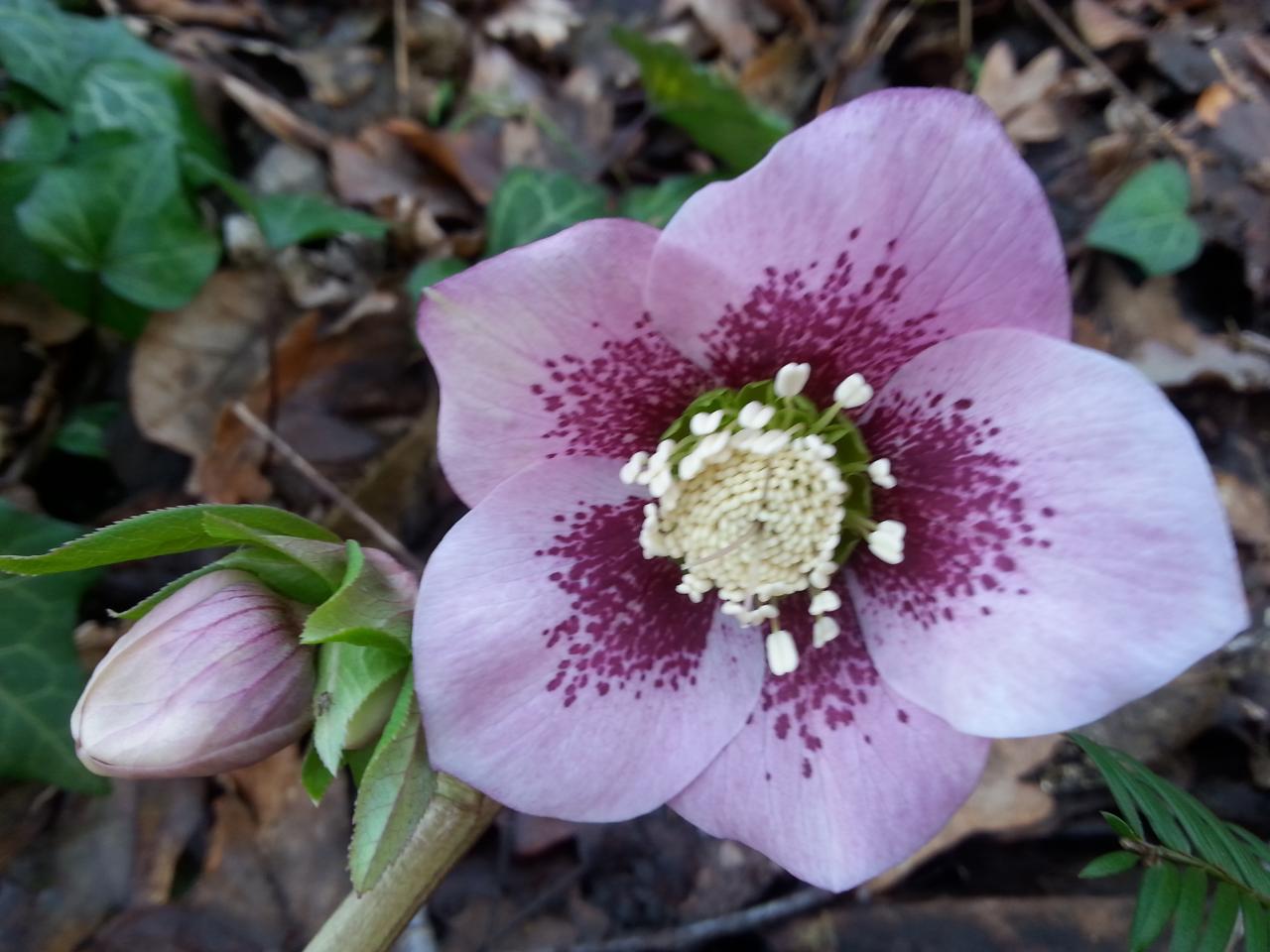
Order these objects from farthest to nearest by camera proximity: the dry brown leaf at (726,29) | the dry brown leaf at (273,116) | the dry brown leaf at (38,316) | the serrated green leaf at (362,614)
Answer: the dry brown leaf at (726,29), the dry brown leaf at (273,116), the dry brown leaf at (38,316), the serrated green leaf at (362,614)

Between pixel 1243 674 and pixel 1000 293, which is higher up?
pixel 1000 293

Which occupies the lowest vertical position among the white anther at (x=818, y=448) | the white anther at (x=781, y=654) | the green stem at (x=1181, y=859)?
the green stem at (x=1181, y=859)

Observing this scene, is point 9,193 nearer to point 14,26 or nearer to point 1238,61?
point 14,26

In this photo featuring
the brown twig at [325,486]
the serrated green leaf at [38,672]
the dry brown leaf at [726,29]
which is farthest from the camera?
the dry brown leaf at [726,29]

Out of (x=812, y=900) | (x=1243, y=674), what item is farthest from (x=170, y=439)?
(x=1243, y=674)

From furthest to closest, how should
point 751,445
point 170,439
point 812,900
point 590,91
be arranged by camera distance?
point 590,91
point 170,439
point 812,900
point 751,445

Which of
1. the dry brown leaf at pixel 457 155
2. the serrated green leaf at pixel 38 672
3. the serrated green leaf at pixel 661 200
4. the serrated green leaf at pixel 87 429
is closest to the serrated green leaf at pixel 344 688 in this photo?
the serrated green leaf at pixel 38 672

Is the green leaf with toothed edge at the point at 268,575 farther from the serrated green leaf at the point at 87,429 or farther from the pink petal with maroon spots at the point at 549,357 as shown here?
the serrated green leaf at the point at 87,429

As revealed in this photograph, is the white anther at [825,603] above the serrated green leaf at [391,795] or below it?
above
